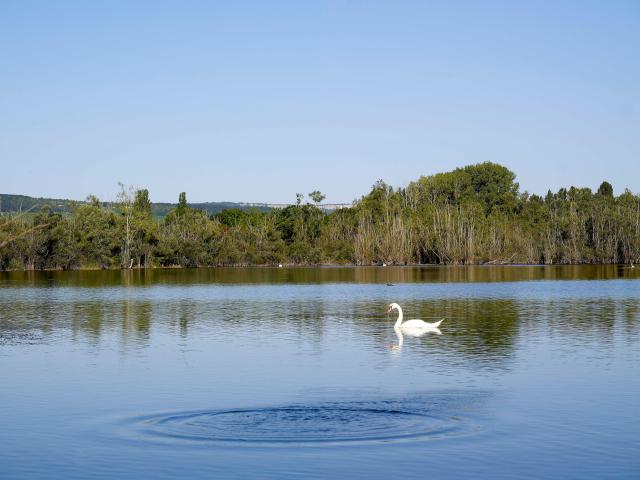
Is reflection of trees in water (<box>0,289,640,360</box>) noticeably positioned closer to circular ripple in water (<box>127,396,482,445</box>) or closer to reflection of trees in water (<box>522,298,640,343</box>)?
reflection of trees in water (<box>522,298,640,343</box>)

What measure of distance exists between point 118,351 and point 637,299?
30.1 m

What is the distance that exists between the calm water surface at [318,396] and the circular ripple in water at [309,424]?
5 cm

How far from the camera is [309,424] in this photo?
16.2m

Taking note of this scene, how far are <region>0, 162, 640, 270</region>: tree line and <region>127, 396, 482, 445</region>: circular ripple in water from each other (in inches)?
3310

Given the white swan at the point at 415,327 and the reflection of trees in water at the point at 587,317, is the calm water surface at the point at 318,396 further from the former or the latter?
the white swan at the point at 415,327

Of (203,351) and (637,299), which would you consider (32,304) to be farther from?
(637,299)

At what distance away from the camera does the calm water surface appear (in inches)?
546

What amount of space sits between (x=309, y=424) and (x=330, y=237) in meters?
106

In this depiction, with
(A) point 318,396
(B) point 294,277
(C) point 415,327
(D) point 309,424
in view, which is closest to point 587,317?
(C) point 415,327

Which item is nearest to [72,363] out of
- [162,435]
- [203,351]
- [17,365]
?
[17,365]

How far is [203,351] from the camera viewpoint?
26641 millimetres

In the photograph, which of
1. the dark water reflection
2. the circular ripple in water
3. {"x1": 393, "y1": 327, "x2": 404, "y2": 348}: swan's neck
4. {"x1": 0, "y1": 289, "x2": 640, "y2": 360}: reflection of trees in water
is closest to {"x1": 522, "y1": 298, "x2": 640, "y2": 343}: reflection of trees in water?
{"x1": 0, "y1": 289, "x2": 640, "y2": 360}: reflection of trees in water

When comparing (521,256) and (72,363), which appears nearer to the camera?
(72,363)

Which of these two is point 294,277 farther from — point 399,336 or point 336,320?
point 399,336
